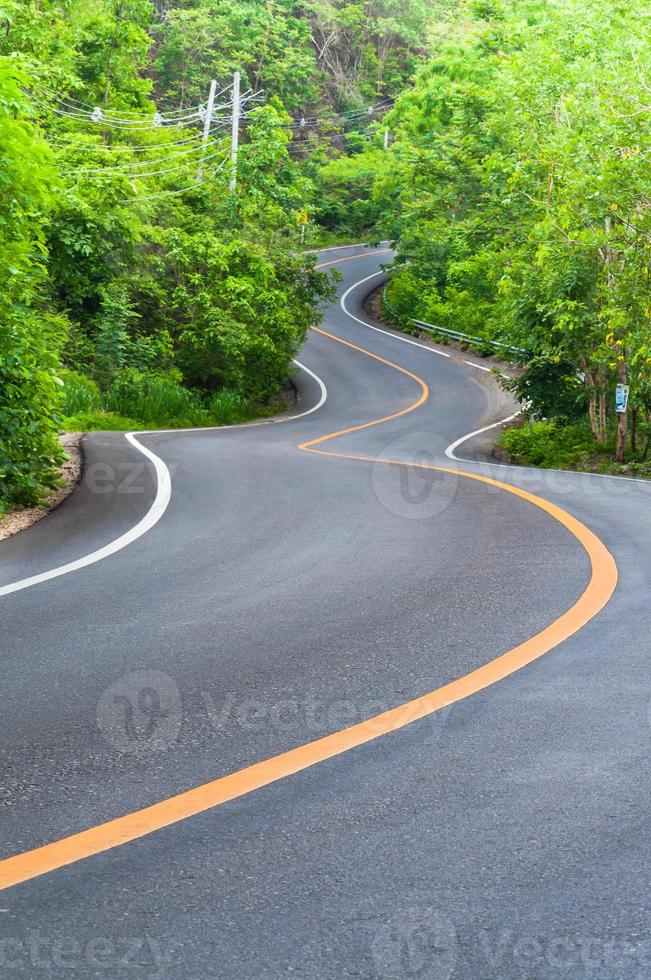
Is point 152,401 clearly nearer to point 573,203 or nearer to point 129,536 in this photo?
point 573,203

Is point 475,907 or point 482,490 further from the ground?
point 475,907

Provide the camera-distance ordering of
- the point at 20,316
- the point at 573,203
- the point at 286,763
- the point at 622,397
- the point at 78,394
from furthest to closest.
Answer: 1. the point at 78,394
2. the point at 622,397
3. the point at 573,203
4. the point at 20,316
5. the point at 286,763

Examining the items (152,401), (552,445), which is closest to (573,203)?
(552,445)

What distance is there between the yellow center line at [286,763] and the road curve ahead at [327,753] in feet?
0.04

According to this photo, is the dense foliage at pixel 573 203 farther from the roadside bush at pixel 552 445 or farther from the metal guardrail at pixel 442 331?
A: the metal guardrail at pixel 442 331

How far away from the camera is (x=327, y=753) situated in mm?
3658

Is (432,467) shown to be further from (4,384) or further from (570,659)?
(570,659)

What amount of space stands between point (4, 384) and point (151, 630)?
19.3ft

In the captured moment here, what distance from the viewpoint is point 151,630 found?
5484 mm

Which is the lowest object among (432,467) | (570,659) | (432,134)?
(432,467)

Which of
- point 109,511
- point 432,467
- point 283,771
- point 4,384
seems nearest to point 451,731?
point 283,771

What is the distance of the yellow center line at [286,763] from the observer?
2.91 meters

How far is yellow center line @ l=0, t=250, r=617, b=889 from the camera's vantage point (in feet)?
9.54

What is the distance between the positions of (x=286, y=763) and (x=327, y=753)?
0.16 metres
